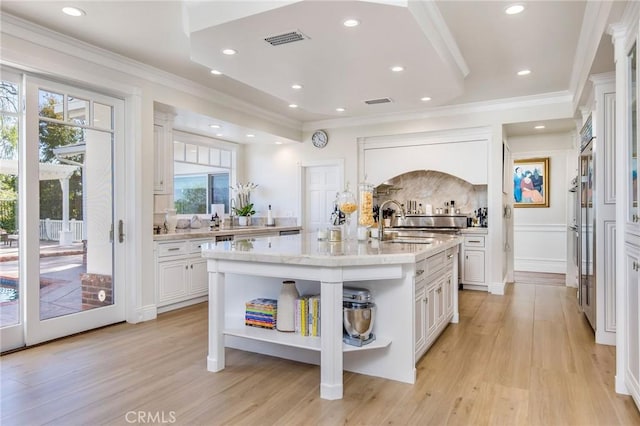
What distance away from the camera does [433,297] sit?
3246 mm

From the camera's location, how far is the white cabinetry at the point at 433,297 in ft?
9.40

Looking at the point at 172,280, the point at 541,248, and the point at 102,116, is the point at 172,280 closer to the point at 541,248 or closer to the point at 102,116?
the point at 102,116

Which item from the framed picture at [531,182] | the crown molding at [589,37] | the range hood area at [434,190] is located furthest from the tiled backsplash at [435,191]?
the crown molding at [589,37]

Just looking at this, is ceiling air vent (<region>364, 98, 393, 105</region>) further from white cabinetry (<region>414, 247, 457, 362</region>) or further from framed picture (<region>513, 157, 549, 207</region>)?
framed picture (<region>513, 157, 549, 207</region>)

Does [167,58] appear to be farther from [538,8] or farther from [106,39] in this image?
[538,8]

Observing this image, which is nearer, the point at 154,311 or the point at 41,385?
the point at 41,385

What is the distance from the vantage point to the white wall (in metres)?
6.88

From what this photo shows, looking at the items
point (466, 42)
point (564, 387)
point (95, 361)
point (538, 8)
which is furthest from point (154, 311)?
point (538, 8)

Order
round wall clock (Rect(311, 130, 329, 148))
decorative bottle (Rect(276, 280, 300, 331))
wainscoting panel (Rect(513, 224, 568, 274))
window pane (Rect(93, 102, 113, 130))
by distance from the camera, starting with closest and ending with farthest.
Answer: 1. decorative bottle (Rect(276, 280, 300, 331))
2. window pane (Rect(93, 102, 113, 130))
3. round wall clock (Rect(311, 130, 329, 148))
4. wainscoting panel (Rect(513, 224, 568, 274))

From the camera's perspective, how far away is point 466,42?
365cm

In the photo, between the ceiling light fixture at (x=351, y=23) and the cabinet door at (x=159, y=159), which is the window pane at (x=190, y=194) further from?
the ceiling light fixture at (x=351, y=23)

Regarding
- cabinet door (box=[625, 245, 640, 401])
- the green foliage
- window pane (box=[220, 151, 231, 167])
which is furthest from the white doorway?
cabinet door (box=[625, 245, 640, 401])

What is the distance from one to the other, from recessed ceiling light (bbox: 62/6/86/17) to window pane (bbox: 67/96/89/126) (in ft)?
2.80

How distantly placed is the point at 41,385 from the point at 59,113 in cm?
232
